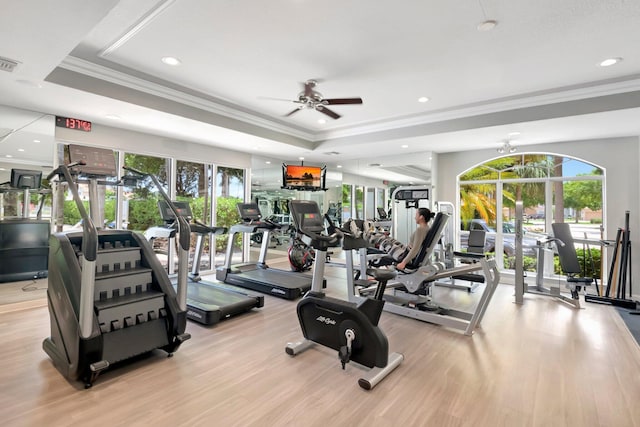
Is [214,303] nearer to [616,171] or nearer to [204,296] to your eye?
[204,296]

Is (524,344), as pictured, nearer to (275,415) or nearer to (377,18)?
(275,415)

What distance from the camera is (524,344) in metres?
3.34

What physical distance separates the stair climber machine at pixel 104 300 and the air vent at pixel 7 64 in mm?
1037

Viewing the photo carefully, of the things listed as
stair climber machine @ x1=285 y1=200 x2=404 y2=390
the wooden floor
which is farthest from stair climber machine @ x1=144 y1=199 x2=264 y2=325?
stair climber machine @ x1=285 y1=200 x2=404 y2=390

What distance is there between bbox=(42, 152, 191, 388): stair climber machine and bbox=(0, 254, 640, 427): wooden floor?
19 cm

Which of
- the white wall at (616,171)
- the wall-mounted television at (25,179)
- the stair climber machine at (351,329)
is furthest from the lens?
the white wall at (616,171)

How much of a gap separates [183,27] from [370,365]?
136 inches

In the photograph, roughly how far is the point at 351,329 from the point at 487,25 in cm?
292

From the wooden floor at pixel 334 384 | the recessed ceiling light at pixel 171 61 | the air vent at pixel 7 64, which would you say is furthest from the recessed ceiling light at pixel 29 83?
the wooden floor at pixel 334 384

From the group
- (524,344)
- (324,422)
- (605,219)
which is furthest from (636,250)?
(324,422)

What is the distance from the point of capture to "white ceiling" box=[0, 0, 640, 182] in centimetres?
266

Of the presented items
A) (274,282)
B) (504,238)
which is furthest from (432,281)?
(504,238)

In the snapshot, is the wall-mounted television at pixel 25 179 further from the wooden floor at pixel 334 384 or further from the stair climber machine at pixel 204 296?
the wooden floor at pixel 334 384

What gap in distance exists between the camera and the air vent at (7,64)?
115 inches
